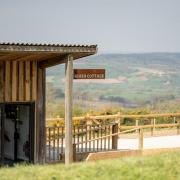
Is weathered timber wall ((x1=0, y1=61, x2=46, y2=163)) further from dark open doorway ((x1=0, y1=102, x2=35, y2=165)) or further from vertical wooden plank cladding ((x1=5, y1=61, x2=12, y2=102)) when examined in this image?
dark open doorway ((x1=0, y1=102, x2=35, y2=165))

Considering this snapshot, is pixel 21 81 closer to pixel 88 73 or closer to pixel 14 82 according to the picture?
pixel 14 82

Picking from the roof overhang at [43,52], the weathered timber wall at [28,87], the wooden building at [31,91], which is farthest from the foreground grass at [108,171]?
the weathered timber wall at [28,87]

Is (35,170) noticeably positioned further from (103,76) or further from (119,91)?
(119,91)

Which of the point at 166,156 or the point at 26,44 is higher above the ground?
the point at 26,44

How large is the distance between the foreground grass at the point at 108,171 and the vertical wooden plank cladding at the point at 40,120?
4942 millimetres

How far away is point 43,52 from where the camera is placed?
49.4 feet

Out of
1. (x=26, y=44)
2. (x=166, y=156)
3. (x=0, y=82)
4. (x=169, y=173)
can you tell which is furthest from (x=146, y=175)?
(x=0, y=82)

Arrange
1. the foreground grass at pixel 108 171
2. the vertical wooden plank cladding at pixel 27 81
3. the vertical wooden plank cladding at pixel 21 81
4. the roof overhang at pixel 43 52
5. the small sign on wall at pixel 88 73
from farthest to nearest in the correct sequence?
the vertical wooden plank cladding at pixel 27 81
the vertical wooden plank cladding at pixel 21 81
the small sign on wall at pixel 88 73
the roof overhang at pixel 43 52
the foreground grass at pixel 108 171

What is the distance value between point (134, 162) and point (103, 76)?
4.08 m

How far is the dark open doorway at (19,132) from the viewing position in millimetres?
17625

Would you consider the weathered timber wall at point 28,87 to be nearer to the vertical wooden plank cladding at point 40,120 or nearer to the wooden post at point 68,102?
the vertical wooden plank cladding at point 40,120

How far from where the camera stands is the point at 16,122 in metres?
18.9

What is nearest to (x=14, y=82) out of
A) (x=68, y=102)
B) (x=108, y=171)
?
(x=68, y=102)

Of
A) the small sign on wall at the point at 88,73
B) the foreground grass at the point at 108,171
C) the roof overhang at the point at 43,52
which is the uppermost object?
the roof overhang at the point at 43,52
